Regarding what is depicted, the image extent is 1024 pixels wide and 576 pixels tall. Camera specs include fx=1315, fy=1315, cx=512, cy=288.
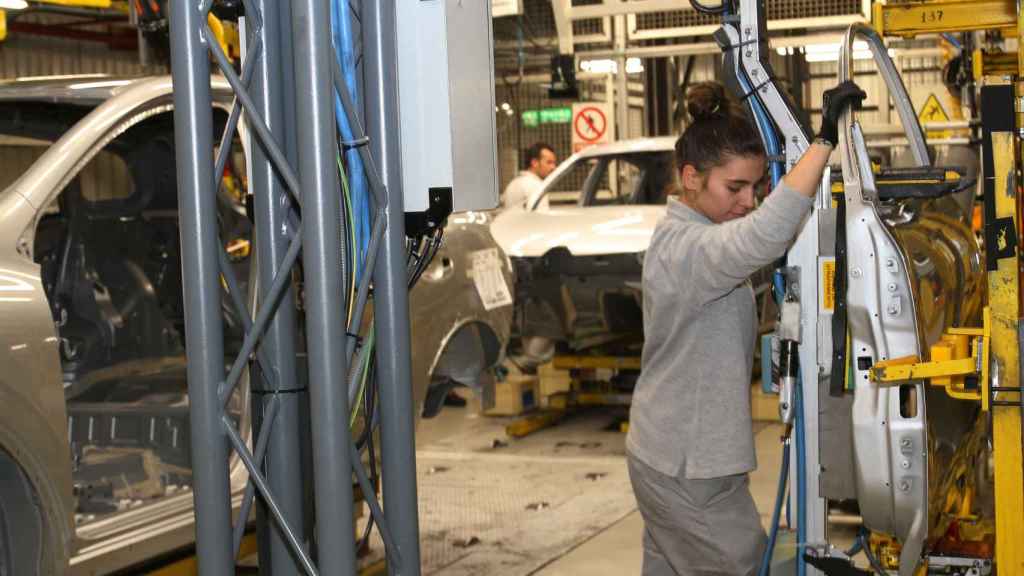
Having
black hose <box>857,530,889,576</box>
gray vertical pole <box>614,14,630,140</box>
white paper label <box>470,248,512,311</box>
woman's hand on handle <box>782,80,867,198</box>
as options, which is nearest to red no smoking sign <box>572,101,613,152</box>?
gray vertical pole <box>614,14,630,140</box>

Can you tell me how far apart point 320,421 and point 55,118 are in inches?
106

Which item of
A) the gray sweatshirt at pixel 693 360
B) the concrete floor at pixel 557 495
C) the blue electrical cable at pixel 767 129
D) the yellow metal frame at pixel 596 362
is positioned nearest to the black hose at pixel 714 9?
the blue electrical cable at pixel 767 129

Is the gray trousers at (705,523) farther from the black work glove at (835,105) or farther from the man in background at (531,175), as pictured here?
the man in background at (531,175)

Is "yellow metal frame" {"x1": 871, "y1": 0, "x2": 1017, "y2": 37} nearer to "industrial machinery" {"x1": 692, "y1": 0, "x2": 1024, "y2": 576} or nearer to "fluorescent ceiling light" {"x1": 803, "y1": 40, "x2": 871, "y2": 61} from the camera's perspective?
"industrial machinery" {"x1": 692, "y1": 0, "x2": 1024, "y2": 576}

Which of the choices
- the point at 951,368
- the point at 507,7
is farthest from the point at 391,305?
the point at 507,7

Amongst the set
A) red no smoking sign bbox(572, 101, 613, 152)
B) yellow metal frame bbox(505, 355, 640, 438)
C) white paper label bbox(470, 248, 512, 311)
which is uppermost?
red no smoking sign bbox(572, 101, 613, 152)

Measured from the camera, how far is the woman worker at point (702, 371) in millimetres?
3295

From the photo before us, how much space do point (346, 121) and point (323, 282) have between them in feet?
1.32

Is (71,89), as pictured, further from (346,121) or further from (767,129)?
(767,129)

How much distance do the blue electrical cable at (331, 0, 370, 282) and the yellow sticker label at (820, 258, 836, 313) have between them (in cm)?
122

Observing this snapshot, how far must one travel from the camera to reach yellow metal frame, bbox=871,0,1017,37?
4.23 meters

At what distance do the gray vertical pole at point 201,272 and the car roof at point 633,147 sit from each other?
657 centimetres

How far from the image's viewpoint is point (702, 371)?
333 cm

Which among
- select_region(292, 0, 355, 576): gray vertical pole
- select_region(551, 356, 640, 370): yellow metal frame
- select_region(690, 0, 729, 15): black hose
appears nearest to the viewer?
select_region(292, 0, 355, 576): gray vertical pole
